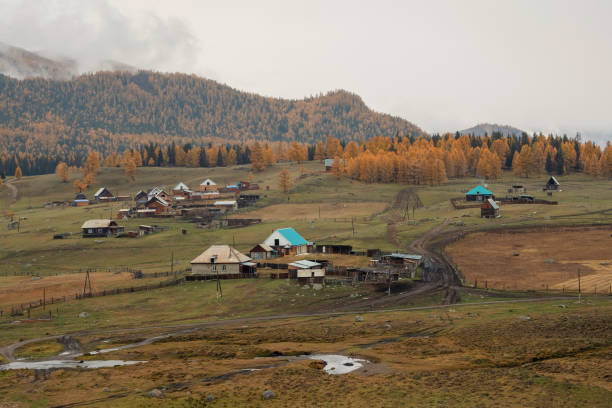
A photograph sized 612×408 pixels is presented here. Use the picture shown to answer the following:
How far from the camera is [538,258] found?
279ft

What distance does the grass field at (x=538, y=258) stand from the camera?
230 feet

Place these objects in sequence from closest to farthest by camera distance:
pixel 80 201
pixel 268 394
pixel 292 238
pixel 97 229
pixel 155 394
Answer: pixel 268 394 < pixel 155 394 < pixel 292 238 < pixel 97 229 < pixel 80 201

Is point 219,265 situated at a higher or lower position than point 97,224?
lower

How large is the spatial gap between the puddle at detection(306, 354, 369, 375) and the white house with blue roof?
180 feet

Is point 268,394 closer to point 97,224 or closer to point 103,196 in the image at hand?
point 97,224

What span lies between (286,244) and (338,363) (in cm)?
5819

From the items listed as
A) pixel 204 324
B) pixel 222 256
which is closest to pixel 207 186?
pixel 222 256

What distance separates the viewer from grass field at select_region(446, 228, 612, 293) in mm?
70188

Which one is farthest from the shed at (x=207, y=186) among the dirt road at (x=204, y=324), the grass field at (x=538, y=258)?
the dirt road at (x=204, y=324)

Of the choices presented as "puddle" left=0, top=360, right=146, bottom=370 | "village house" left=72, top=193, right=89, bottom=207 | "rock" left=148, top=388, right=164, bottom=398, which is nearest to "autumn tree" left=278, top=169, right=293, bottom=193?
"village house" left=72, top=193, right=89, bottom=207

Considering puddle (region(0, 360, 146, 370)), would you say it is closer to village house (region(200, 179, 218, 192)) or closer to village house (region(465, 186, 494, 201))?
village house (region(465, 186, 494, 201))

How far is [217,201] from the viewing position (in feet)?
539

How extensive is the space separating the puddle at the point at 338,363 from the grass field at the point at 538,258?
34894mm

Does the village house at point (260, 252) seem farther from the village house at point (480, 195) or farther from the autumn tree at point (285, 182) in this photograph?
the autumn tree at point (285, 182)
